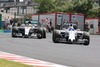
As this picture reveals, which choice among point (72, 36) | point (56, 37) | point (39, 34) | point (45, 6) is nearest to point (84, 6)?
point (45, 6)

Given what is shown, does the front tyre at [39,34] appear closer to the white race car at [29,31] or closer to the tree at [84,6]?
the white race car at [29,31]

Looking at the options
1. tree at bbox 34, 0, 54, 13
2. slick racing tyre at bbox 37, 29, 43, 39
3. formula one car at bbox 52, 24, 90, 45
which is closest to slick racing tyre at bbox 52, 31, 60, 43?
formula one car at bbox 52, 24, 90, 45

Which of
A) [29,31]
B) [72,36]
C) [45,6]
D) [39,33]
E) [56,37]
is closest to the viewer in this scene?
[72,36]

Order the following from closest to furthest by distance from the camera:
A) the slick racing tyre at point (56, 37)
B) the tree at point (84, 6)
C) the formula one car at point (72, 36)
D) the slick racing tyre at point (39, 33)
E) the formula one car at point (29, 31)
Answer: the formula one car at point (72, 36) < the slick racing tyre at point (56, 37) < the formula one car at point (29, 31) < the slick racing tyre at point (39, 33) < the tree at point (84, 6)

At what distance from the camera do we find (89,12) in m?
58.0

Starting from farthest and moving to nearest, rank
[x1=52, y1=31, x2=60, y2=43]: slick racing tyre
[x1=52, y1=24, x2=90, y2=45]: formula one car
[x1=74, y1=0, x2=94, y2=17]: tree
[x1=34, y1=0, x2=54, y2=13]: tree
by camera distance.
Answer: [x1=34, y1=0, x2=54, y2=13]: tree, [x1=74, y1=0, x2=94, y2=17]: tree, [x1=52, y1=31, x2=60, y2=43]: slick racing tyre, [x1=52, y1=24, x2=90, y2=45]: formula one car

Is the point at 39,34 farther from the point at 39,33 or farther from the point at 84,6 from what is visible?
the point at 84,6

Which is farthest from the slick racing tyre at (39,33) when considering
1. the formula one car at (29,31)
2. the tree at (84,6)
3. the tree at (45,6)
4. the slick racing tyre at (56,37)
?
the tree at (45,6)

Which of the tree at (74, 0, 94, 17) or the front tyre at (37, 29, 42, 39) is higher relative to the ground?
the tree at (74, 0, 94, 17)

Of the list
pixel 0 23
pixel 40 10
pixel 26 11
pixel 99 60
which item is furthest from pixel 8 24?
pixel 26 11

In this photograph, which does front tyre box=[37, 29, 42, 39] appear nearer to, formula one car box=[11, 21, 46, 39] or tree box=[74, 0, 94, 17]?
formula one car box=[11, 21, 46, 39]

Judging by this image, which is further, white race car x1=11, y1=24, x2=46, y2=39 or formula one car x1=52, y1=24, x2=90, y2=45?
white race car x1=11, y1=24, x2=46, y2=39

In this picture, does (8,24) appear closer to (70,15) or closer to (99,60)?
(70,15)

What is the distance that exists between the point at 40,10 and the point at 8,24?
888 inches
